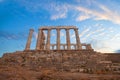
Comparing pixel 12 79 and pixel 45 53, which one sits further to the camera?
pixel 45 53

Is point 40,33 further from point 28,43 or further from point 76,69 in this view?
point 76,69

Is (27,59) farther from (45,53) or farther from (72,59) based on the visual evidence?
(72,59)

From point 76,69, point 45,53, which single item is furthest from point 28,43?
point 76,69

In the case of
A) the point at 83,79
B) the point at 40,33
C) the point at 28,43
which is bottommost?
the point at 83,79

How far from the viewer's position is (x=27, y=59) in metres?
25.8

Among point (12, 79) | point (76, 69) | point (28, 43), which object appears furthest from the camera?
point (28, 43)

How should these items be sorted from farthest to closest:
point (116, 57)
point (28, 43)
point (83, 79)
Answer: point (28, 43) < point (116, 57) < point (83, 79)

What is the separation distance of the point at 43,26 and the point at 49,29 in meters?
2.25

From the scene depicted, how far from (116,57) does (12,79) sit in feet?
74.7

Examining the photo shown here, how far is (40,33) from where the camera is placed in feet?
148

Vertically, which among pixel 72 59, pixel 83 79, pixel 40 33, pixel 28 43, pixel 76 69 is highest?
pixel 40 33

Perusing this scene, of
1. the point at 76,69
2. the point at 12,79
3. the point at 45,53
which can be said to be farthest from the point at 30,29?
the point at 12,79

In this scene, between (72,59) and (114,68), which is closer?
(114,68)

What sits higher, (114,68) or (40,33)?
(40,33)
